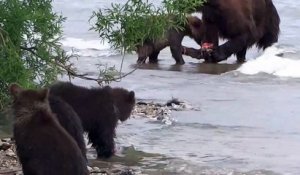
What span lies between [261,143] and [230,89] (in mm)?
3657

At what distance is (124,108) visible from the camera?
9.58m

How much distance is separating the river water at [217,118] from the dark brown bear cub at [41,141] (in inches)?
69.1

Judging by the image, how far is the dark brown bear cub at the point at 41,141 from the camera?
6875 millimetres

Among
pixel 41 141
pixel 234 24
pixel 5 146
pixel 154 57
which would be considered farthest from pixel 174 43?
pixel 41 141

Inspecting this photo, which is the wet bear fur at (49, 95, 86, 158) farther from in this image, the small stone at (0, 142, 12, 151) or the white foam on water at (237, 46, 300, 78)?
the white foam on water at (237, 46, 300, 78)

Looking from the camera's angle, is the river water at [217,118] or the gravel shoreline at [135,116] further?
the river water at [217,118]

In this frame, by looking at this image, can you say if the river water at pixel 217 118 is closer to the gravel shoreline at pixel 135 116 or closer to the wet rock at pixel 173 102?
the gravel shoreline at pixel 135 116

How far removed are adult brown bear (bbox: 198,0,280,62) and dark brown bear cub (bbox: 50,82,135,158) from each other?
7.18 meters

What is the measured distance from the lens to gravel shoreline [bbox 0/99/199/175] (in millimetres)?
8188

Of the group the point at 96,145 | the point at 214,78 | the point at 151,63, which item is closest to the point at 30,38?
the point at 96,145

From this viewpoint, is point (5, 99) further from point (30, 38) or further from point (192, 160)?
point (192, 160)

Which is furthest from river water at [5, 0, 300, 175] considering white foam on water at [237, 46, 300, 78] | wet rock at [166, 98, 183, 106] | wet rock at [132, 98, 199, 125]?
wet rock at [166, 98, 183, 106]

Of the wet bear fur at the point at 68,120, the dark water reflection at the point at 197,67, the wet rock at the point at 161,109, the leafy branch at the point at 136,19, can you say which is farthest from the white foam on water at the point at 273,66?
the wet bear fur at the point at 68,120

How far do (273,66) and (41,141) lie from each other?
9.33 metres
